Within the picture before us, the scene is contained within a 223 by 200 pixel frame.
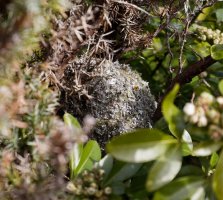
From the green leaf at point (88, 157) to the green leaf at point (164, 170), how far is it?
182 millimetres

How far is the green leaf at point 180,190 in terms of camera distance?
766 millimetres

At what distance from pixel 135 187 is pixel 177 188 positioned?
11cm

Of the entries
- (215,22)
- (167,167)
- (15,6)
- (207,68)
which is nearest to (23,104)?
(15,6)

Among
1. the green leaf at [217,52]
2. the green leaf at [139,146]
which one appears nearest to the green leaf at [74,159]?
the green leaf at [139,146]

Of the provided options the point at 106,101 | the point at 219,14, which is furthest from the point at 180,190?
the point at 219,14

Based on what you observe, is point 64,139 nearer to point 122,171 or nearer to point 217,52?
point 122,171

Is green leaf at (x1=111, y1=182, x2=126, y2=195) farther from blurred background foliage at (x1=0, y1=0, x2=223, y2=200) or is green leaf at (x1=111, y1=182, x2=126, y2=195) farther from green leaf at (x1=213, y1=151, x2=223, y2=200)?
green leaf at (x1=213, y1=151, x2=223, y2=200)

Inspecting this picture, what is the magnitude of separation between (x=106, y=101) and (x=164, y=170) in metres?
0.38

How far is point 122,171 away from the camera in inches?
33.6

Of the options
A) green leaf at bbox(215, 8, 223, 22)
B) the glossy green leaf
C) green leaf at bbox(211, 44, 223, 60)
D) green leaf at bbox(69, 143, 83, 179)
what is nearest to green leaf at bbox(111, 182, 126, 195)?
the glossy green leaf

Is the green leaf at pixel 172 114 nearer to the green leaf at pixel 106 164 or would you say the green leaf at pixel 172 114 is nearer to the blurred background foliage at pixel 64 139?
the blurred background foliage at pixel 64 139

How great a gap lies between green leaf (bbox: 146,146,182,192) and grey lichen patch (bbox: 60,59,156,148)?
0.32m

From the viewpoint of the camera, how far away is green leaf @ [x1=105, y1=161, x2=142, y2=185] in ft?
2.77

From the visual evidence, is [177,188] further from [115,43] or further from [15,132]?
[115,43]
